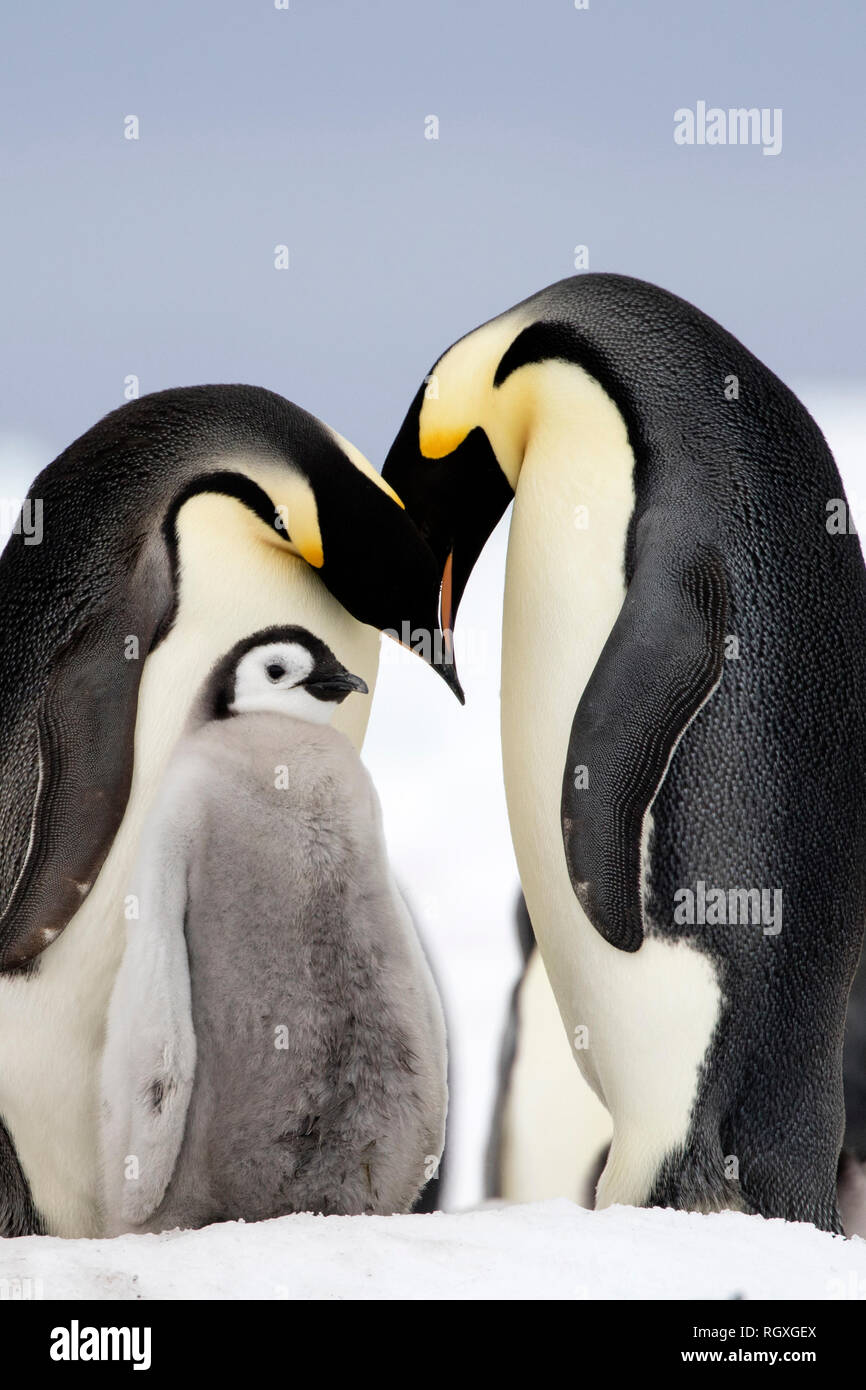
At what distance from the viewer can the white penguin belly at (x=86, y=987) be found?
2033mm

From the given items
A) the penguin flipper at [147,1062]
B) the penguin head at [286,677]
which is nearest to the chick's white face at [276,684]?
the penguin head at [286,677]

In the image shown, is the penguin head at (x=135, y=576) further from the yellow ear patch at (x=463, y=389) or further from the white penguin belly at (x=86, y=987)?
the yellow ear patch at (x=463, y=389)

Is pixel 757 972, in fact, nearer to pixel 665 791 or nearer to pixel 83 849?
pixel 665 791

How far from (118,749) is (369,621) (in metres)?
0.38

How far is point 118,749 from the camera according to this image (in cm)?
204

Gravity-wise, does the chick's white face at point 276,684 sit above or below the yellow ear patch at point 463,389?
below

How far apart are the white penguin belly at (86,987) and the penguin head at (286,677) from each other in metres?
0.34

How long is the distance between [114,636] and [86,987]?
47 centimetres

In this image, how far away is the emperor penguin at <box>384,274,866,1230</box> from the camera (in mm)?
1940

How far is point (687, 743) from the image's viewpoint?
198 cm

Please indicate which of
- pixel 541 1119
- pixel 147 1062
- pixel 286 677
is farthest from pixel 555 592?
pixel 541 1119

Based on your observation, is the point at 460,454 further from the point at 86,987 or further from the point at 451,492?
the point at 86,987
